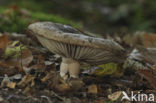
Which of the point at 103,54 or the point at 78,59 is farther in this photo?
the point at 78,59

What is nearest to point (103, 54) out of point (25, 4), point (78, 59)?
point (78, 59)

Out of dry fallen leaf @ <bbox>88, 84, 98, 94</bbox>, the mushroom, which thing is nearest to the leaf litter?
dry fallen leaf @ <bbox>88, 84, 98, 94</bbox>

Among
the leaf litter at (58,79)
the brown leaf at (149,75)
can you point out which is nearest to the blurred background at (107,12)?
the leaf litter at (58,79)

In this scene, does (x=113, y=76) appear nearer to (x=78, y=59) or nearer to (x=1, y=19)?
(x=78, y=59)

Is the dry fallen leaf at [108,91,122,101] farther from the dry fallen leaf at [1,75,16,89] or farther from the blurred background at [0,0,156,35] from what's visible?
the blurred background at [0,0,156,35]

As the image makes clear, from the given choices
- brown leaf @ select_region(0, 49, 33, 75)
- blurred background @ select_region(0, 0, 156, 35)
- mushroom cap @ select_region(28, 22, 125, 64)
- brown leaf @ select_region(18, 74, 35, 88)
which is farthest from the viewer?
blurred background @ select_region(0, 0, 156, 35)

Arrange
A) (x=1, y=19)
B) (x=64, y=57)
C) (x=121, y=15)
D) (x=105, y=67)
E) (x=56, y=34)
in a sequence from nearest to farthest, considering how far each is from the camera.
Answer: (x=56, y=34) < (x=64, y=57) < (x=105, y=67) < (x=1, y=19) < (x=121, y=15)

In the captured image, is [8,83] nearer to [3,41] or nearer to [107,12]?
[3,41]

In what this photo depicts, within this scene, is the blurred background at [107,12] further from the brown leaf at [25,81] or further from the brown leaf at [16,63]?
the brown leaf at [25,81]
